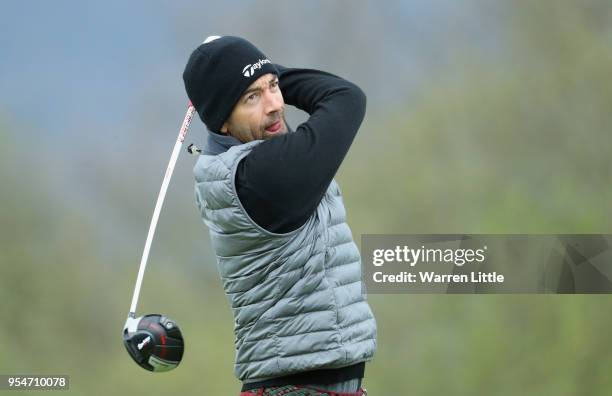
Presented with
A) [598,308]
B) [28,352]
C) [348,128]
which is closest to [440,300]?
[598,308]

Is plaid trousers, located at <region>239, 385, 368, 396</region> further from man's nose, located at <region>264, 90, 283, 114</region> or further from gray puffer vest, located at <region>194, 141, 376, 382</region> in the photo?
man's nose, located at <region>264, 90, 283, 114</region>

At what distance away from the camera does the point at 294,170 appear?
190cm

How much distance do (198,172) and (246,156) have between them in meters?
0.12

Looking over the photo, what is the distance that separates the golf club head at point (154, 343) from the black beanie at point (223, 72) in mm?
514

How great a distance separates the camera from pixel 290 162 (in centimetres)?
190

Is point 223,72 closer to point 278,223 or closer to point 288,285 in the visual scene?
point 278,223

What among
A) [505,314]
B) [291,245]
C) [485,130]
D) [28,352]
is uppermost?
[485,130]

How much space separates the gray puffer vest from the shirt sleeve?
2cm

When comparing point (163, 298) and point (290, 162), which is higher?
point (163, 298)

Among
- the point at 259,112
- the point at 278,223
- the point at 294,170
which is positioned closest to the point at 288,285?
the point at 278,223

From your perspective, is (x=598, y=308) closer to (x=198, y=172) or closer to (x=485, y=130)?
(x=485, y=130)

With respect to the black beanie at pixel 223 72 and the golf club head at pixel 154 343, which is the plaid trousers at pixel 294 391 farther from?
the black beanie at pixel 223 72

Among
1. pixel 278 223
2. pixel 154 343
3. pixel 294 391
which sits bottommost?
pixel 294 391

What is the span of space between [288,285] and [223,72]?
0.43m
